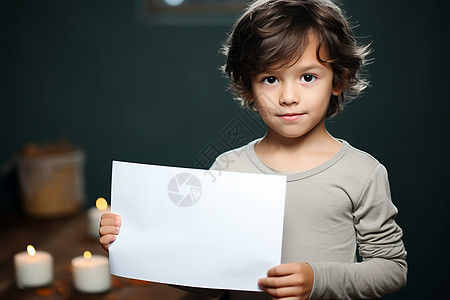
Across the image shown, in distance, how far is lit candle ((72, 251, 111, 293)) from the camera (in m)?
1.29

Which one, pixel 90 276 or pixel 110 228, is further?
pixel 90 276

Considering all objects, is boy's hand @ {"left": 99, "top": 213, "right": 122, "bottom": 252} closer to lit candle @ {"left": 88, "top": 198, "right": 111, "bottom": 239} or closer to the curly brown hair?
Result: the curly brown hair

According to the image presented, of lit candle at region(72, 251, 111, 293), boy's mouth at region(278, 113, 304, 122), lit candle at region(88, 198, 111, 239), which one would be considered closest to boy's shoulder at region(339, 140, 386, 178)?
boy's mouth at region(278, 113, 304, 122)

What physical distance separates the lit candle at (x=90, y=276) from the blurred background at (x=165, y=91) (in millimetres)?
670

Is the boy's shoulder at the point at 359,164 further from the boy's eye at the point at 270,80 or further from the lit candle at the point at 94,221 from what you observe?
the lit candle at the point at 94,221

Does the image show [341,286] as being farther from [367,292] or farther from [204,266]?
[204,266]

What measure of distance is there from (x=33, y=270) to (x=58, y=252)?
0.90 feet

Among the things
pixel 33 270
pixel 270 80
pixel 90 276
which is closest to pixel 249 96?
pixel 270 80

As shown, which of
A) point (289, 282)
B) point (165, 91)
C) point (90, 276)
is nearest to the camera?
point (289, 282)

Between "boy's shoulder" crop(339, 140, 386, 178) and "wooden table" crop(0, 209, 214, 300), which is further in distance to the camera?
"wooden table" crop(0, 209, 214, 300)

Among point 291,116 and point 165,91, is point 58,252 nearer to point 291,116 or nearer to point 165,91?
point 165,91

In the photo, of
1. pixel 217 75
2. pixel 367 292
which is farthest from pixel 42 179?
pixel 367 292

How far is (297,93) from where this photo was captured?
0.70 m

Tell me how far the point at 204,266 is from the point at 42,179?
54.1 inches
